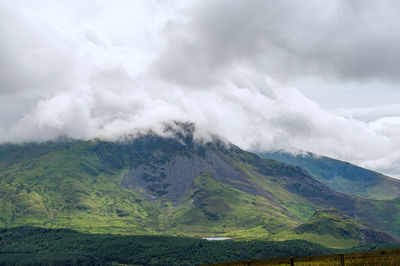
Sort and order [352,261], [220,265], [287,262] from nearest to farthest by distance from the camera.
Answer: [352,261]
[287,262]
[220,265]

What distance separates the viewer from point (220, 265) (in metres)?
49.9

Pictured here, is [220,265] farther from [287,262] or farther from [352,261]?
[352,261]

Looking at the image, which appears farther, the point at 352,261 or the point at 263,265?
the point at 263,265

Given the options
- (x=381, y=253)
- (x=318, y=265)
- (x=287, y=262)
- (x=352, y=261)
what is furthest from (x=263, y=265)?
(x=381, y=253)

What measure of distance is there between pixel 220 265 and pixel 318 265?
12883mm

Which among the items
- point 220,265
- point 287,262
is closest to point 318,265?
point 287,262

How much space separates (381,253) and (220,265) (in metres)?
19.3

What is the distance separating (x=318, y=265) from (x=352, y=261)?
148 inches

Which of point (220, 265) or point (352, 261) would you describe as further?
point (220, 265)

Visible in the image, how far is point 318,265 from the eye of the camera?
42969 mm

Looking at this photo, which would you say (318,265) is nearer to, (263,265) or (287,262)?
(287,262)

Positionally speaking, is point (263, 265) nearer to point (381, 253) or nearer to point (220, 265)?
point (220, 265)

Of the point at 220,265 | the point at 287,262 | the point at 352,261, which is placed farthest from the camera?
the point at 220,265

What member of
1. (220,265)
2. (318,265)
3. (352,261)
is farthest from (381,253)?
(220,265)
